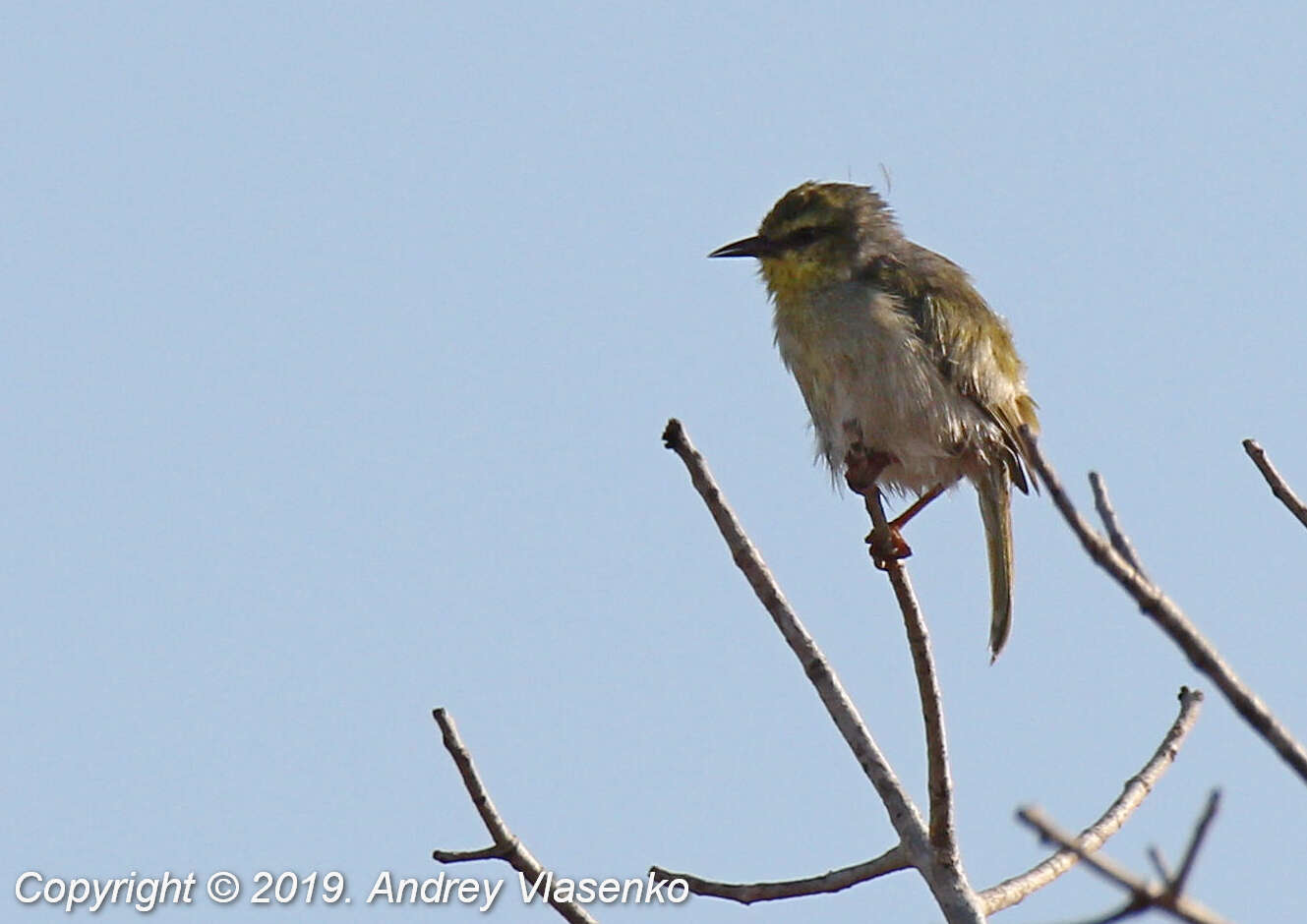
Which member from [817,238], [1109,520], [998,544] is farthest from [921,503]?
[1109,520]

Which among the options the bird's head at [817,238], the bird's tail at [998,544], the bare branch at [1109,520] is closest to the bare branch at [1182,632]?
the bare branch at [1109,520]

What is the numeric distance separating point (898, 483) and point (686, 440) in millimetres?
3154

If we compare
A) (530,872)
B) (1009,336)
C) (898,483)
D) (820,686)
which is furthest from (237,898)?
(1009,336)

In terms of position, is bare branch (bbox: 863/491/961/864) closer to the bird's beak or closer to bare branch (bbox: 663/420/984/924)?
bare branch (bbox: 663/420/984/924)

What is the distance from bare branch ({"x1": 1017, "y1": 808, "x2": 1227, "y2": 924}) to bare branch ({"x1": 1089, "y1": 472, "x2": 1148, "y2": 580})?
52 cm

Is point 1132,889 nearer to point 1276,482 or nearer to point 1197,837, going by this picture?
point 1197,837

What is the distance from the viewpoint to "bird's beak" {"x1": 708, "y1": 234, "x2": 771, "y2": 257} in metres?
7.20

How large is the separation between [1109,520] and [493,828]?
2.14 metres

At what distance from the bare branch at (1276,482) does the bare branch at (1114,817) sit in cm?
90

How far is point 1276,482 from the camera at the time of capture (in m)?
4.02

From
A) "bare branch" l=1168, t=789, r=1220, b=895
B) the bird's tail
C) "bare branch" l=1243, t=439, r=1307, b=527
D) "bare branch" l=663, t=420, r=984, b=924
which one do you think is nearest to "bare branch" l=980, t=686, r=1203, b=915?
"bare branch" l=663, t=420, r=984, b=924

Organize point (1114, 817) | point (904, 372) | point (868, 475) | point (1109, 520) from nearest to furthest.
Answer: point (1109, 520) < point (1114, 817) < point (868, 475) < point (904, 372)

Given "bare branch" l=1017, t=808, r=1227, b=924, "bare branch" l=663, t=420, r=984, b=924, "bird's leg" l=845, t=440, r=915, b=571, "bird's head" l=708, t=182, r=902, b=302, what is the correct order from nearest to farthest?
"bare branch" l=1017, t=808, r=1227, b=924 < "bare branch" l=663, t=420, r=984, b=924 < "bird's leg" l=845, t=440, r=915, b=571 < "bird's head" l=708, t=182, r=902, b=302

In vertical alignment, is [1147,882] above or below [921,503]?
below
